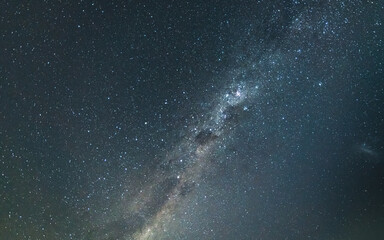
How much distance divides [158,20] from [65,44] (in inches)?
28.6

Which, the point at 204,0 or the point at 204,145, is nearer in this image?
the point at 204,0

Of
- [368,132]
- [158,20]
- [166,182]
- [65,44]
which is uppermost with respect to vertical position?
[65,44]

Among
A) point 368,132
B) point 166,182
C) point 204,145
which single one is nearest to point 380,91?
point 368,132

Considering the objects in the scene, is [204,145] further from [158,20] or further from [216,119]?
[158,20]

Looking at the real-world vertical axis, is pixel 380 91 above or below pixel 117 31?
below

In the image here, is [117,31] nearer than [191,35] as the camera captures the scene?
Yes

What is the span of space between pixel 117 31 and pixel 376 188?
4.52 m

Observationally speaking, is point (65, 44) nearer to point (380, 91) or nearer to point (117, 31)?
point (117, 31)

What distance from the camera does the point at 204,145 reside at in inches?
122

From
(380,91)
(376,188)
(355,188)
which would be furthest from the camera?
(376,188)

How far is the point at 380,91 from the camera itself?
3.61 m

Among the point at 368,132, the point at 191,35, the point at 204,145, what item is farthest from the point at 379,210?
the point at 191,35

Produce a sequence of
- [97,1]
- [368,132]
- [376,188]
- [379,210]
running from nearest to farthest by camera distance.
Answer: [97,1]
[368,132]
[376,188]
[379,210]

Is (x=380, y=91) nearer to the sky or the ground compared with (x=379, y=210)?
nearer to the sky
